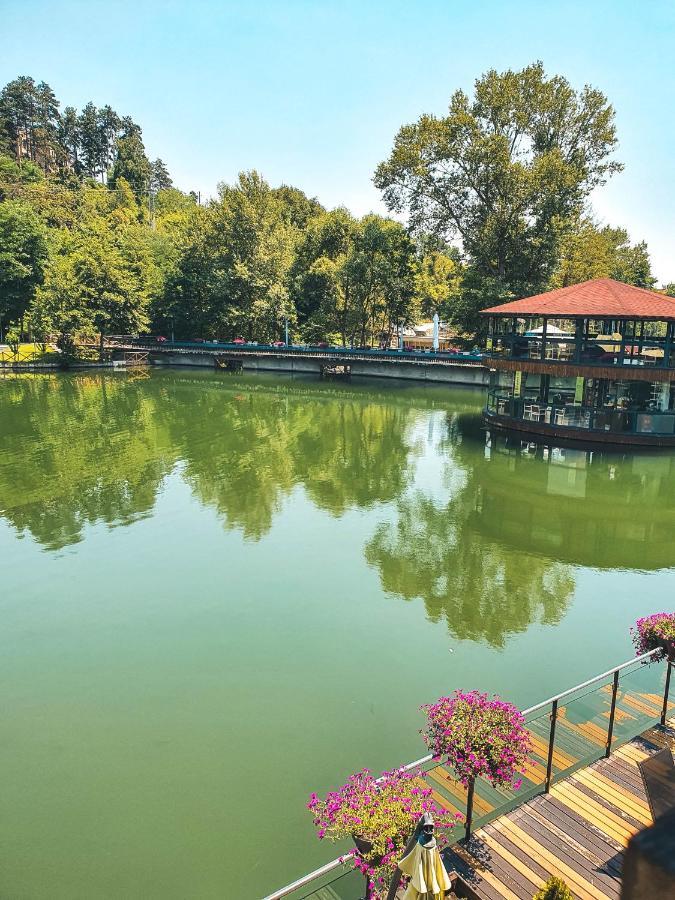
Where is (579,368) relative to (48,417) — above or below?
above

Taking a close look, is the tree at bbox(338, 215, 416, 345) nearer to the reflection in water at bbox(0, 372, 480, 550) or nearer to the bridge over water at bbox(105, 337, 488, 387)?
the bridge over water at bbox(105, 337, 488, 387)

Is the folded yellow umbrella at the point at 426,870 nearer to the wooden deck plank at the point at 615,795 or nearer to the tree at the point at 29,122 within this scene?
the wooden deck plank at the point at 615,795

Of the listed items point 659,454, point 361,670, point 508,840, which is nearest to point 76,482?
point 361,670

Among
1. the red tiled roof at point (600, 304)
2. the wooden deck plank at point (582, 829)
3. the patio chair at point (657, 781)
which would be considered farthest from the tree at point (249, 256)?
the patio chair at point (657, 781)

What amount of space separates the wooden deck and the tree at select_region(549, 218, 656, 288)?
141 ft

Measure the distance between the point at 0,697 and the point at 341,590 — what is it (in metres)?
7.05

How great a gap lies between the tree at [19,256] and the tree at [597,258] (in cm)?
4778

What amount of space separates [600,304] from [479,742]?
2741cm

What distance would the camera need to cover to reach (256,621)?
1285cm

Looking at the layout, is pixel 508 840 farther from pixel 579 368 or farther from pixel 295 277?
pixel 295 277

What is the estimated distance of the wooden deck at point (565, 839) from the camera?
601 cm

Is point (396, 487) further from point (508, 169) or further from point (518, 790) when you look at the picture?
point (508, 169)

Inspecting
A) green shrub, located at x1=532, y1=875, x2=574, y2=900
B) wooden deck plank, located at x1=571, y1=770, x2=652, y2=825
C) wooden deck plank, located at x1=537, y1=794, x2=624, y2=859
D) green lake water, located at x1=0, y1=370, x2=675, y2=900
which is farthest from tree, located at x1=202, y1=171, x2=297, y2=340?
green shrub, located at x1=532, y1=875, x2=574, y2=900

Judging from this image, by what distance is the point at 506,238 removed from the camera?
45.6 m
